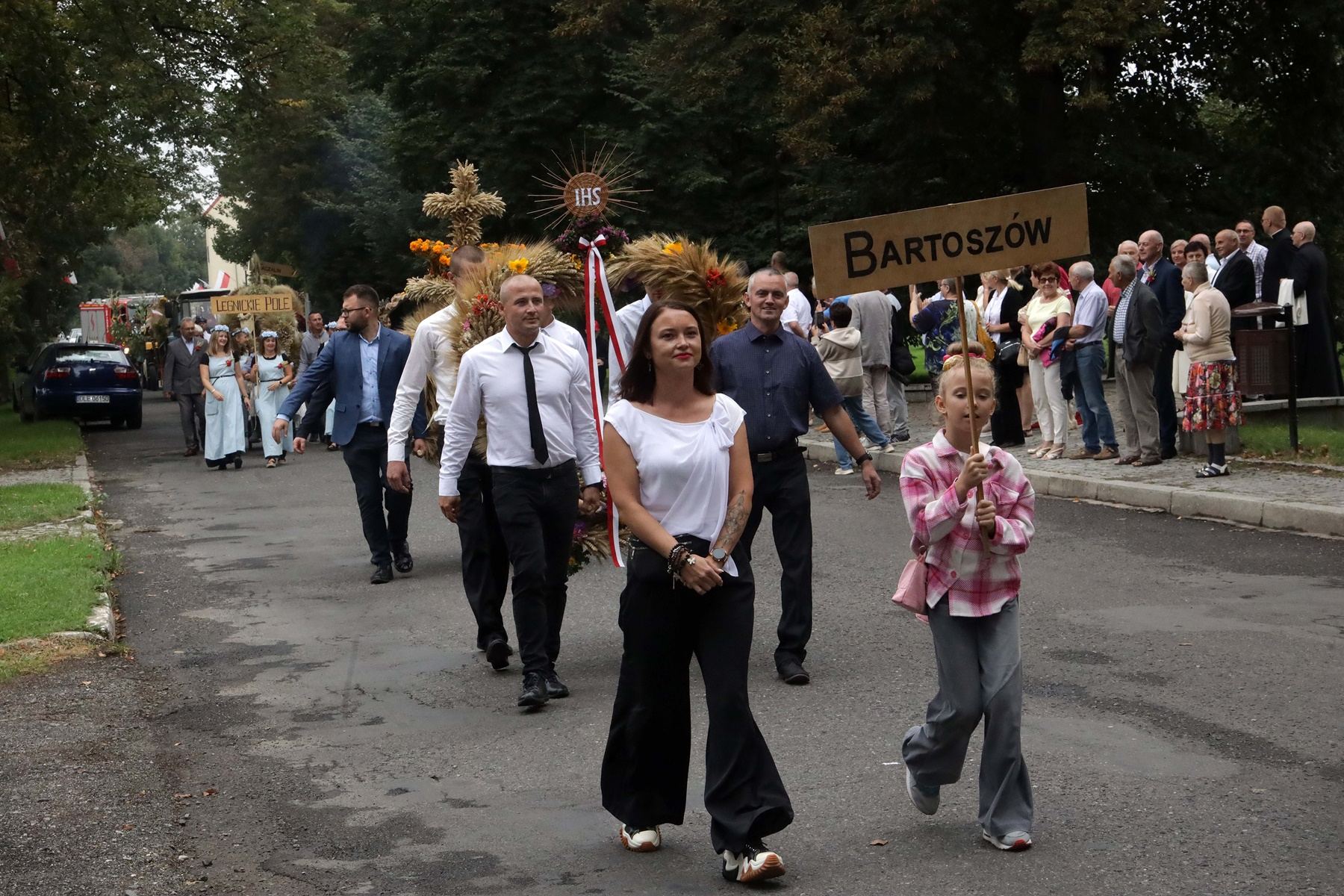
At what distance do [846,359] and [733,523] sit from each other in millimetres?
12624

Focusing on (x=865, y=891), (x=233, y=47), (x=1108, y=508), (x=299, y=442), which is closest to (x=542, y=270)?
(x=299, y=442)

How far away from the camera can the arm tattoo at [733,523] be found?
17.2 feet

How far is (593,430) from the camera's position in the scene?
8.18 metres

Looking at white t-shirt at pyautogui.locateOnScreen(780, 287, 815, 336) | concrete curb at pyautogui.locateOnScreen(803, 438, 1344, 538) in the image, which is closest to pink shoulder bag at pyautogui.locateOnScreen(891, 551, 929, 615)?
concrete curb at pyautogui.locateOnScreen(803, 438, 1344, 538)

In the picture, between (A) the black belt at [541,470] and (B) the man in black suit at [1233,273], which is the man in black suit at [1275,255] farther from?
(A) the black belt at [541,470]

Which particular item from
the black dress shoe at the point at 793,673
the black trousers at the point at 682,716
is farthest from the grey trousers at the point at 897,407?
the black trousers at the point at 682,716

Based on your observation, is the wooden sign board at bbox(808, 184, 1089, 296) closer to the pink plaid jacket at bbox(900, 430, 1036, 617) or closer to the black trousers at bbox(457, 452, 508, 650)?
the pink plaid jacket at bbox(900, 430, 1036, 617)

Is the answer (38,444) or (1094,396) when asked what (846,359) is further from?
(38,444)

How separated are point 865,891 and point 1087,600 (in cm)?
525

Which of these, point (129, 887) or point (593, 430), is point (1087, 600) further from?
point (129, 887)

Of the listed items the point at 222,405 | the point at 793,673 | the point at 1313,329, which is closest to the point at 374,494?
the point at 793,673

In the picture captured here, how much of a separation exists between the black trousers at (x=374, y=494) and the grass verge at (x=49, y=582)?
1.84 m

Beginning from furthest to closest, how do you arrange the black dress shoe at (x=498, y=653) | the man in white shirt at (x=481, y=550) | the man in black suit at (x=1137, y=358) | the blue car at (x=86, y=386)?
1. the blue car at (x=86, y=386)
2. the man in black suit at (x=1137, y=358)
3. the man in white shirt at (x=481, y=550)
4. the black dress shoe at (x=498, y=653)

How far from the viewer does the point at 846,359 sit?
58.2 feet
